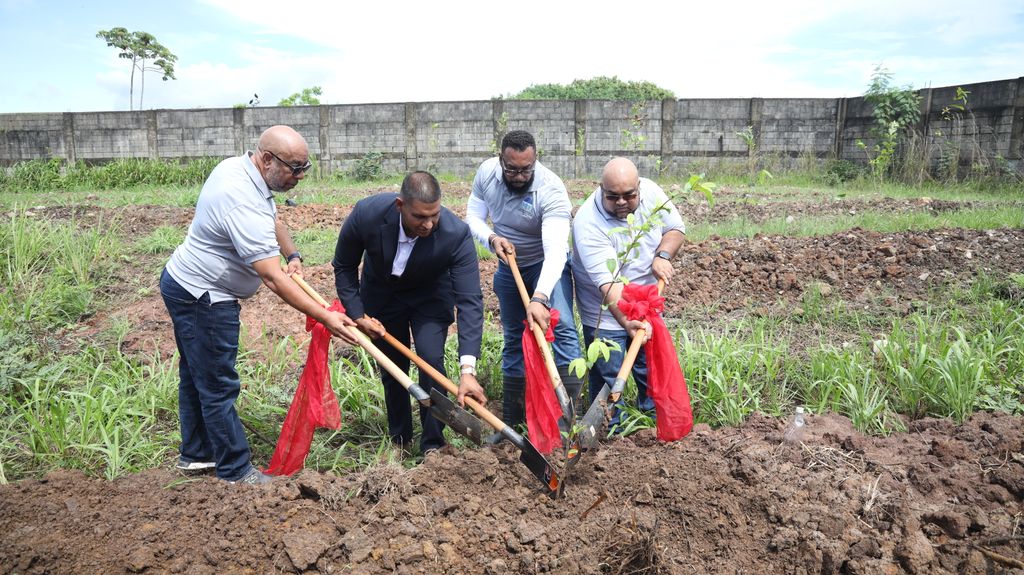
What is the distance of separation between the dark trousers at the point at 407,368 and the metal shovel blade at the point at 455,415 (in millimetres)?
241

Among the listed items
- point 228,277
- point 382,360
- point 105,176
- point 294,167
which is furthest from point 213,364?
point 105,176

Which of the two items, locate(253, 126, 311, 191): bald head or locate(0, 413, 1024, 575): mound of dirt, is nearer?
locate(0, 413, 1024, 575): mound of dirt

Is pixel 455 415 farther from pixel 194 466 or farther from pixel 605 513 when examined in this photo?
pixel 194 466

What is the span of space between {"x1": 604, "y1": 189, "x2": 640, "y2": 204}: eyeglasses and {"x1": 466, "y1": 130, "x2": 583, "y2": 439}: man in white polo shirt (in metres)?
0.25

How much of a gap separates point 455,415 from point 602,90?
28381mm

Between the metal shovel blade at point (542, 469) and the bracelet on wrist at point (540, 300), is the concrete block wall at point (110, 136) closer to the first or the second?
the bracelet on wrist at point (540, 300)

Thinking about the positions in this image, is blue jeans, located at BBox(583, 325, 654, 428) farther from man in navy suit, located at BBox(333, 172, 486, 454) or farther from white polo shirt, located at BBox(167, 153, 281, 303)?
white polo shirt, located at BBox(167, 153, 281, 303)

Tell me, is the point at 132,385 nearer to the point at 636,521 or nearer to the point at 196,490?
the point at 196,490

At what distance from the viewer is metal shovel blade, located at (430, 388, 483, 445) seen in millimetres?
2846

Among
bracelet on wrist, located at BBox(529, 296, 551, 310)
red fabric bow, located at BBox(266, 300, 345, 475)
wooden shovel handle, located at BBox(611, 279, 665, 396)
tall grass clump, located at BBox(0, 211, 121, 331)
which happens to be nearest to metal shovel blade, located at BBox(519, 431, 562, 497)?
wooden shovel handle, located at BBox(611, 279, 665, 396)

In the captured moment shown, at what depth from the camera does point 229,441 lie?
3.02 m

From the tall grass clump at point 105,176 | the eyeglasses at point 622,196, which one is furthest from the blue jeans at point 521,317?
the tall grass clump at point 105,176

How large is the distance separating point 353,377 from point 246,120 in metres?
12.9

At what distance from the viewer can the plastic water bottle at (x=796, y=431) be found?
299 cm
